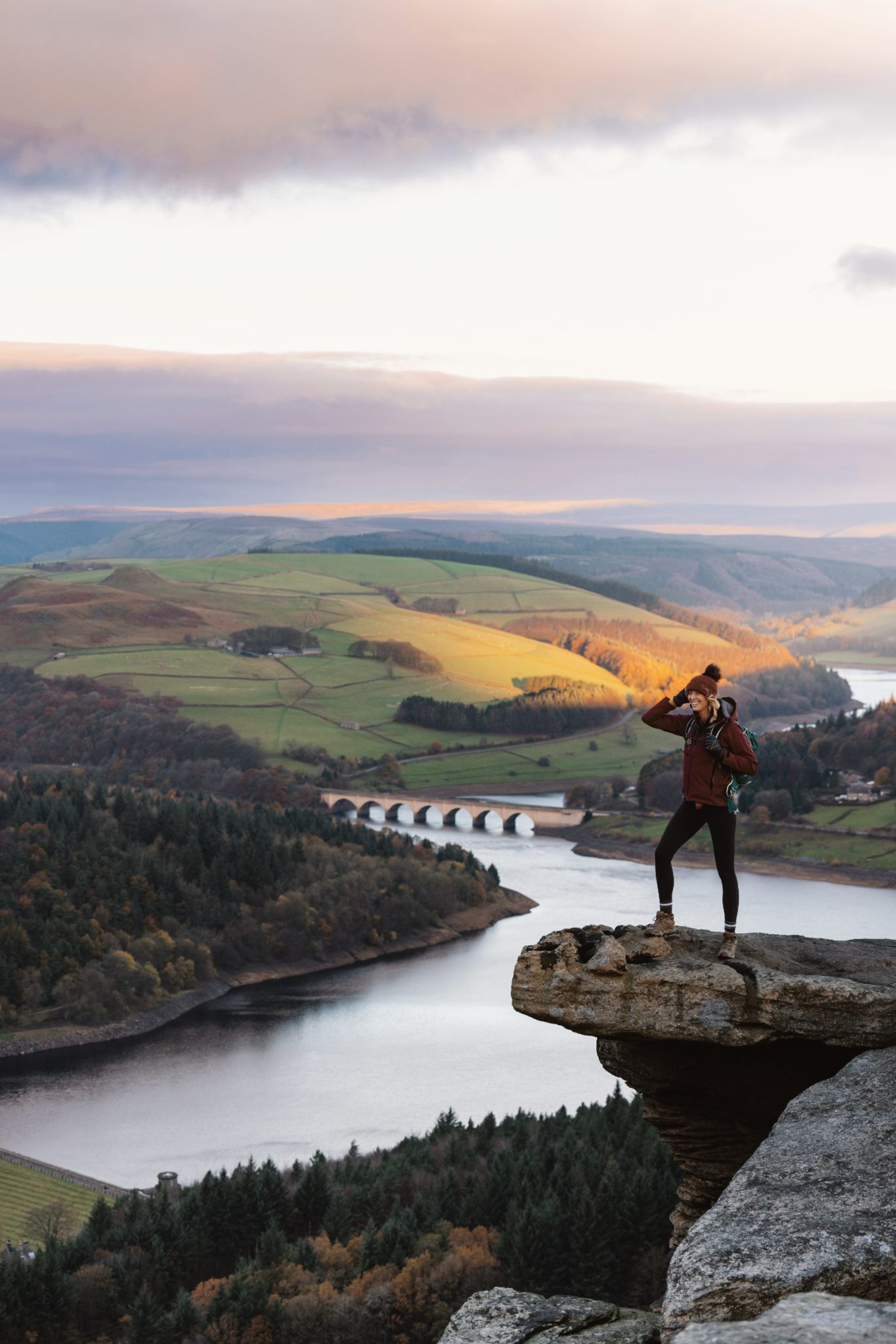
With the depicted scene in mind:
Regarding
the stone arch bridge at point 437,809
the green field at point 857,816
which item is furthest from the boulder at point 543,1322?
the stone arch bridge at point 437,809

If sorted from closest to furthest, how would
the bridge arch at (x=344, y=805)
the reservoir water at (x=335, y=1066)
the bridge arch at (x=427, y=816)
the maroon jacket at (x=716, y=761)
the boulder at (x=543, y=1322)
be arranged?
the boulder at (x=543, y=1322) → the maroon jacket at (x=716, y=761) → the reservoir water at (x=335, y=1066) → the bridge arch at (x=427, y=816) → the bridge arch at (x=344, y=805)

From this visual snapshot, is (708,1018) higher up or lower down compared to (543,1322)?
higher up

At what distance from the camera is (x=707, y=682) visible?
Answer: 14.8 m

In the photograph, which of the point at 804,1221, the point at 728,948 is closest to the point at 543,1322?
the point at 804,1221

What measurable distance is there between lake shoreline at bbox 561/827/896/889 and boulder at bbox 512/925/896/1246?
128726 millimetres

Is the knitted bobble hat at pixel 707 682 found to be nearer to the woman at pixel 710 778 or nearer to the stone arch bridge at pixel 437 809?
the woman at pixel 710 778

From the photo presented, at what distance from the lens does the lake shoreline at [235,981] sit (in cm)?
10053

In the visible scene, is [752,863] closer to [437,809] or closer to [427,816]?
[437,809]

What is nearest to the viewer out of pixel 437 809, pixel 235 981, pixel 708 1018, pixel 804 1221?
pixel 804 1221

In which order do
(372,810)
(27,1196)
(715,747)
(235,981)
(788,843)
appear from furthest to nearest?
1. (372,810)
2. (788,843)
3. (235,981)
4. (27,1196)
5. (715,747)

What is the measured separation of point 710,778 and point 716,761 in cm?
19

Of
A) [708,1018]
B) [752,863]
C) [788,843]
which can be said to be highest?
[708,1018]

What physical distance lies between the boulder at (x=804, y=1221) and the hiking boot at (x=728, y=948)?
5.77 feet

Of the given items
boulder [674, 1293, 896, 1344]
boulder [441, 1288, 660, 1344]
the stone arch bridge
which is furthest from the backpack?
the stone arch bridge
